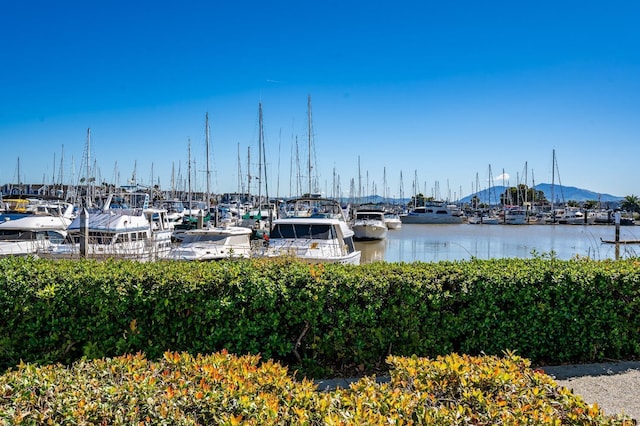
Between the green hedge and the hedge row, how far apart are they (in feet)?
6.49

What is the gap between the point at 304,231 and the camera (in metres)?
18.2

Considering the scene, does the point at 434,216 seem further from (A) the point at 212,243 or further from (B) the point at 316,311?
(B) the point at 316,311

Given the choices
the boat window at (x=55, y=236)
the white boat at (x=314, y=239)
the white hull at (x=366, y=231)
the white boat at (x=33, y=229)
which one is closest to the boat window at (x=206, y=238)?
the white boat at (x=314, y=239)

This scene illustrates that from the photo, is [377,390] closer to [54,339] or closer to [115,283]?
[115,283]

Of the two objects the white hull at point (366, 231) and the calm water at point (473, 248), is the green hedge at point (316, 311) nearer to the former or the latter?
the calm water at point (473, 248)

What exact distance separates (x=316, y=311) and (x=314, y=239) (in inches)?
454

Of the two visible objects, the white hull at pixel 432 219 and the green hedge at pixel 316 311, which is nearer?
the green hedge at pixel 316 311

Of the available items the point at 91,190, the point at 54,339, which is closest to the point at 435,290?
the point at 54,339

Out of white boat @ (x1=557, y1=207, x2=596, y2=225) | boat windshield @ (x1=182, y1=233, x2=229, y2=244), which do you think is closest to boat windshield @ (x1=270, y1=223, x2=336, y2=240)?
boat windshield @ (x1=182, y1=233, x2=229, y2=244)

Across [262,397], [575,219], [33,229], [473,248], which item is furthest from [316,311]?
[575,219]

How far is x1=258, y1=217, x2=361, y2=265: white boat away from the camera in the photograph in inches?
651

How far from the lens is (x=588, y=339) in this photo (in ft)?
22.0

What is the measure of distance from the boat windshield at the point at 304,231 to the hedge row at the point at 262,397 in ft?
45.1

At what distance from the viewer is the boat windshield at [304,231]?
17.8m
